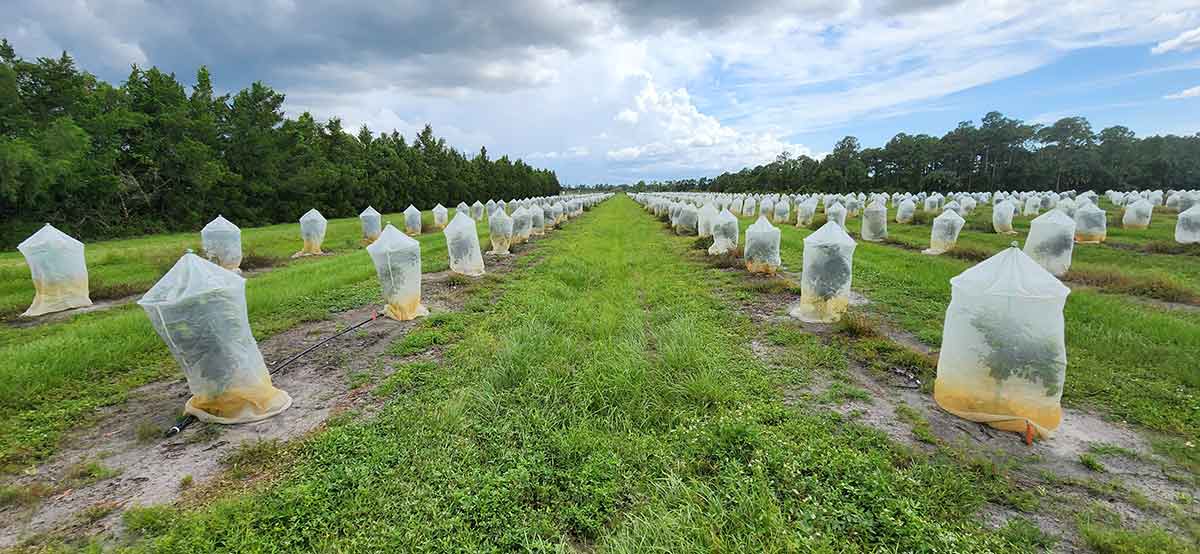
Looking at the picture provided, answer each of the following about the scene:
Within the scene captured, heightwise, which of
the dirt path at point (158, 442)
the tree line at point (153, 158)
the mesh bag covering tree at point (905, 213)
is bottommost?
the dirt path at point (158, 442)

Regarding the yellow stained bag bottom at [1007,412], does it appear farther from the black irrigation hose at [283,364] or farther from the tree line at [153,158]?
the tree line at [153,158]

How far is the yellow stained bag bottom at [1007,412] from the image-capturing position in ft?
13.5

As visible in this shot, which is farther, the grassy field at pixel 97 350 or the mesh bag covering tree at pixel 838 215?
the mesh bag covering tree at pixel 838 215

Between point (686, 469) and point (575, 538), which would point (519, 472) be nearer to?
point (575, 538)

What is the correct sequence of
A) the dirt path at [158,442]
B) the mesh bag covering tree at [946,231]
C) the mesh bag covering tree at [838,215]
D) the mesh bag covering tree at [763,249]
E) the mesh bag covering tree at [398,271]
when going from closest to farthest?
the dirt path at [158,442] < the mesh bag covering tree at [398,271] < the mesh bag covering tree at [763,249] < the mesh bag covering tree at [946,231] < the mesh bag covering tree at [838,215]

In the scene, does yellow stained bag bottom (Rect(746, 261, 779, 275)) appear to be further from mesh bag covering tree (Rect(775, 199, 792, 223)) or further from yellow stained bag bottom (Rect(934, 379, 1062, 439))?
mesh bag covering tree (Rect(775, 199, 792, 223))

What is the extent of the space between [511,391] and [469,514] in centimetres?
188

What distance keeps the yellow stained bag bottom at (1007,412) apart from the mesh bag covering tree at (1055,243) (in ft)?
27.5

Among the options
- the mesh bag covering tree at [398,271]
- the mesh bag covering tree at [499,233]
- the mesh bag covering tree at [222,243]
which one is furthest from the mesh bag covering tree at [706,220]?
the mesh bag covering tree at [222,243]

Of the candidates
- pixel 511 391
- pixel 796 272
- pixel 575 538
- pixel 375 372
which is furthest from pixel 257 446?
pixel 796 272

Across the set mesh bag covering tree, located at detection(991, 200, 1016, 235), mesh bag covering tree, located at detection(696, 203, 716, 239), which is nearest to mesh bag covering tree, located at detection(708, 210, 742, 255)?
mesh bag covering tree, located at detection(696, 203, 716, 239)

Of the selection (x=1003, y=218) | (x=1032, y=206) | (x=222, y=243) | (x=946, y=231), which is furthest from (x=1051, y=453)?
(x=1032, y=206)

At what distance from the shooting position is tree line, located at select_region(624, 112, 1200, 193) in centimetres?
4622

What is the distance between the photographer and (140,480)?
12.2ft
